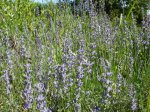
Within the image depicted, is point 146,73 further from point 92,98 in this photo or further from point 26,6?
point 26,6

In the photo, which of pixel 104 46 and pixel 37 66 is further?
pixel 104 46

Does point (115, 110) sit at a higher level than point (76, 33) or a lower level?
lower

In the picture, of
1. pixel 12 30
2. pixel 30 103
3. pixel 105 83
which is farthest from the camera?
pixel 12 30

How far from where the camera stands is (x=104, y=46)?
4.40m

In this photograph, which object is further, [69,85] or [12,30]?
[12,30]

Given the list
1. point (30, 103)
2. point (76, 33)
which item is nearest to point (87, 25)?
point (76, 33)

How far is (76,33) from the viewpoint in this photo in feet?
15.7

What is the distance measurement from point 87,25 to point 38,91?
2.87 m

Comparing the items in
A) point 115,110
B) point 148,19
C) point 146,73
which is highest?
point 148,19

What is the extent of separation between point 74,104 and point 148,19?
2.09 m

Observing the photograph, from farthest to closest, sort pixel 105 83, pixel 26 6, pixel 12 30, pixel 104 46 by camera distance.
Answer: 1. pixel 26 6
2. pixel 12 30
3. pixel 104 46
4. pixel 105 83

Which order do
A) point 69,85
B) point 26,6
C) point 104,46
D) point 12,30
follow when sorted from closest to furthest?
point 69,85, point 104,46, point 12,30, point 26,6

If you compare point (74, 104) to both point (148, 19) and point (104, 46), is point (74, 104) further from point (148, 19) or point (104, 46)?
point (148, 19)

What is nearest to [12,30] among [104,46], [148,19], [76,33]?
[76,33]
